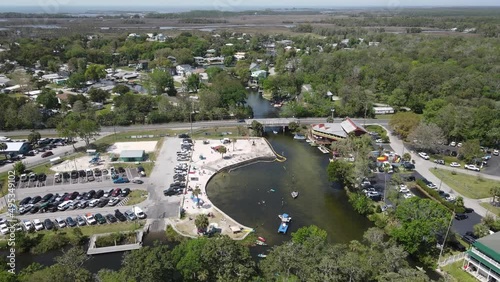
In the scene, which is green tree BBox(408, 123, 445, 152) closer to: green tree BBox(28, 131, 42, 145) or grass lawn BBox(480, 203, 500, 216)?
grass lawn BBox(480, 203, 500, 216)

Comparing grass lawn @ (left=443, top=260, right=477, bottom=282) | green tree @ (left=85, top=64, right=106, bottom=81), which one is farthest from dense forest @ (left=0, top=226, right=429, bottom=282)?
green tree @ (left=85, top=64, right=106, bottom=81)

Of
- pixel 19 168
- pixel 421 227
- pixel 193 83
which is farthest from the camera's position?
pixel 193 83

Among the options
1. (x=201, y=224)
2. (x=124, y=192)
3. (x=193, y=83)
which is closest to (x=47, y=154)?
(x=124, y=192)

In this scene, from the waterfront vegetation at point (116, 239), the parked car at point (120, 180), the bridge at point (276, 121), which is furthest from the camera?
the bridge at point (276, 121)

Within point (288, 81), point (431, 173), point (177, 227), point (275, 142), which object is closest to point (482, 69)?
point (288, 81)

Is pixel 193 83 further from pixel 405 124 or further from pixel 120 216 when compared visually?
pixel 120 216

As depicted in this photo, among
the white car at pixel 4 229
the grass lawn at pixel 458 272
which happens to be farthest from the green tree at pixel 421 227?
the white car at pixel 4 229

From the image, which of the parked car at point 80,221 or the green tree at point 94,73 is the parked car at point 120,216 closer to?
the parked car at point 80,221
